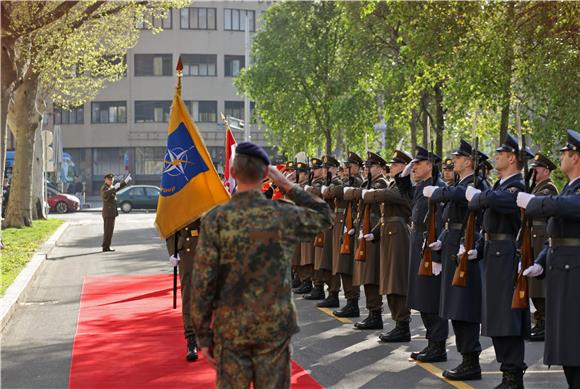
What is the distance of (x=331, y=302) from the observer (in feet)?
47.3

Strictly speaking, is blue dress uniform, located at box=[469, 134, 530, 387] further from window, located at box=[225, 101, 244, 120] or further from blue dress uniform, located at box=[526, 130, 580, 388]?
window, located at box=[225, 101, 244, 120]

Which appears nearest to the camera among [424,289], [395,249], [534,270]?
[534,270]

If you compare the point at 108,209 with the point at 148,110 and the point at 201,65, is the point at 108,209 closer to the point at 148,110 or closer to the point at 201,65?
the point at 148,110

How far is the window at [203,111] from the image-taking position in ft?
246

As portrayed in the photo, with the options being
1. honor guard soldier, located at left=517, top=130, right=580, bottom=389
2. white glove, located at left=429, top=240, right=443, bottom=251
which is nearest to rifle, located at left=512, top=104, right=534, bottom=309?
honor guard soldier, located at left=517, top=130, right=580, bottom=389

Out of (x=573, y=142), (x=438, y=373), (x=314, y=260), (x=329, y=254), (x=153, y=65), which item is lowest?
(x=438, y=373)

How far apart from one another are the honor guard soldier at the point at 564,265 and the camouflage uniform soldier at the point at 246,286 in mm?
2805

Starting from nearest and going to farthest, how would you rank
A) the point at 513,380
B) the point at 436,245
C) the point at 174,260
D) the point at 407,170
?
the point at 513,380
the point at 436,245
the point at 174,260
the point at 407,170

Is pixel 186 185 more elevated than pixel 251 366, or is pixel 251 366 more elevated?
pixel 186 185

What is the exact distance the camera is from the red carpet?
9203 mm

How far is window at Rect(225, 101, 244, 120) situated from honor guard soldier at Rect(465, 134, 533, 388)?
66953 millimetres

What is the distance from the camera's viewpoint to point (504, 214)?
8.62 metres

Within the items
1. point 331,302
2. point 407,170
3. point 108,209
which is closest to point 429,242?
point 407,170

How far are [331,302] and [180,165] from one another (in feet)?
17.5
